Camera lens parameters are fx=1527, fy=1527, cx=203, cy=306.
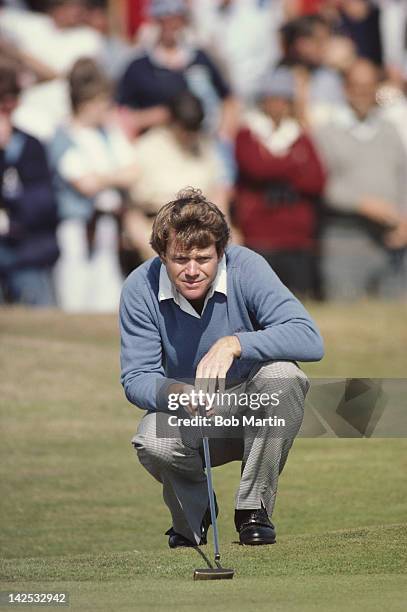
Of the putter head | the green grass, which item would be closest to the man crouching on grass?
the green grass

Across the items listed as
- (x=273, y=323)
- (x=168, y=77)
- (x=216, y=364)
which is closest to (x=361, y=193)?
(x=168, y=77)

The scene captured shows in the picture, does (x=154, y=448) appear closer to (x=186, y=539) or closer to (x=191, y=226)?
(x=186, y=539)

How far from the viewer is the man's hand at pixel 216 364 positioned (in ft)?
16.7

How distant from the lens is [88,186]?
38.5 feet

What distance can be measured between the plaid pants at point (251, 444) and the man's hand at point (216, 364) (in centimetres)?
18

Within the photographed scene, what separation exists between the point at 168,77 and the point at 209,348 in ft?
23.1

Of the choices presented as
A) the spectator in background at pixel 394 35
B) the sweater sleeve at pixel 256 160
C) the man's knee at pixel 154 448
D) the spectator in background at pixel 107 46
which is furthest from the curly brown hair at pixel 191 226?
the spectator in background at pixel 394 35

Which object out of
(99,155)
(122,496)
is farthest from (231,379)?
(99,155)

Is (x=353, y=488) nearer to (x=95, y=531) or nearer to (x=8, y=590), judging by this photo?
(x=95, y=531)

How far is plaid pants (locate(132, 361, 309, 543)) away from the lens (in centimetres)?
536

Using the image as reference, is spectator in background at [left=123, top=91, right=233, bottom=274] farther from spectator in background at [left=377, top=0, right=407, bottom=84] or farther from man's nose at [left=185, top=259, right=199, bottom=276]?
man's nose at [left=185, top=259, right=199, bottom=276]

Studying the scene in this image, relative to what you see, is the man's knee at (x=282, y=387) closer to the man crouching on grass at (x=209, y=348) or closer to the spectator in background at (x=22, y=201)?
the man crouching on grass at (x=209, y=348)

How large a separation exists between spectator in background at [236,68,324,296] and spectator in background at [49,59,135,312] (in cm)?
96

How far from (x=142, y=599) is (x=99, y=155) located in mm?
7631
